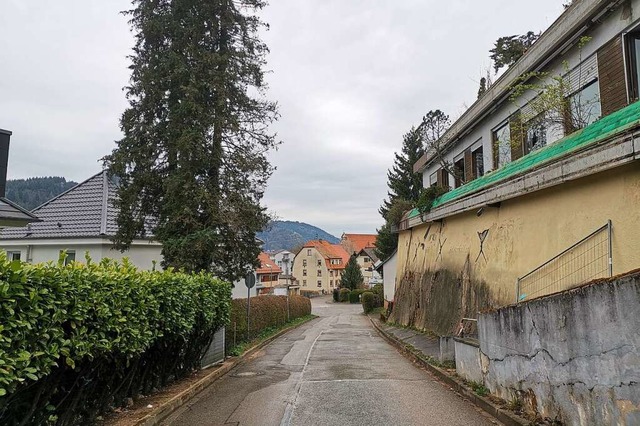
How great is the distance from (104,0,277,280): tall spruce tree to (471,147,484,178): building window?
323 inches

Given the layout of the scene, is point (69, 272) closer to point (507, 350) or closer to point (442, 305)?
point (507, 350)

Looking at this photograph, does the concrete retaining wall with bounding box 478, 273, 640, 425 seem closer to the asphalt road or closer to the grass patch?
the asphalt road

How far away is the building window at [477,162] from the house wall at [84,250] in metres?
14.2

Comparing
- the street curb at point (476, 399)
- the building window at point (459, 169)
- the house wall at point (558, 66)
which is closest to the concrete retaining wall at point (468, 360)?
the street curb at point (476, 399)

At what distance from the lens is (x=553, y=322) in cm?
554

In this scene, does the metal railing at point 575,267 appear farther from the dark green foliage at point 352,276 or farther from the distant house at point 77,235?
the dark green foliage at point 352,276

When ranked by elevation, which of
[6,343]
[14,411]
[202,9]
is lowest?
[14,411]

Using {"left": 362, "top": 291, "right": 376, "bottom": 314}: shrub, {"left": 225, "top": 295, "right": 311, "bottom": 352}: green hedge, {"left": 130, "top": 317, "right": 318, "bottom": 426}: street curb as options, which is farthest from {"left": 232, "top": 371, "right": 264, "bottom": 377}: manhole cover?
{"left": 362, "top": 291, "right": 376, "bottom": 314}: shrub

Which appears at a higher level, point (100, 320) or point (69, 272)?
point (69, 272)

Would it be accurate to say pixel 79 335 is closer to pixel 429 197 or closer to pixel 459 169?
pixel 429 197

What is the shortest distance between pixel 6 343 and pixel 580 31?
1245cm

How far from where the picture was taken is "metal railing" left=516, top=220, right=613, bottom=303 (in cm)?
720

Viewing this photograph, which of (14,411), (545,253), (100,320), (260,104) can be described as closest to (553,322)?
(545,253)

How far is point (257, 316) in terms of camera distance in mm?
21062
